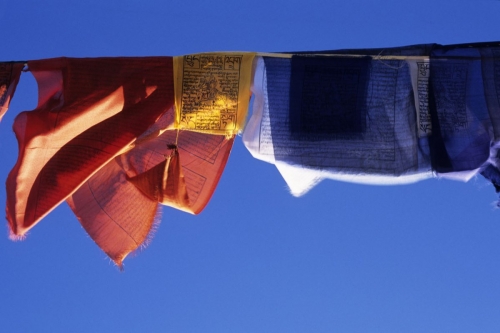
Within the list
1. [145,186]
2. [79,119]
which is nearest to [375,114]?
[145,186]

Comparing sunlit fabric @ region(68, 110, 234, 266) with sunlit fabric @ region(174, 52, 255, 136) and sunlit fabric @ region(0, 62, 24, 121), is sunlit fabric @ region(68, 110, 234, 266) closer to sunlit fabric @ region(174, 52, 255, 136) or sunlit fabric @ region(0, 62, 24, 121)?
sunlit fabric @ region(174, 52, 255, 136)

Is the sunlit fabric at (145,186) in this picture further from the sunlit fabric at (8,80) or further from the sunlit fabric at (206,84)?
the sunlit fabric at (8,80)

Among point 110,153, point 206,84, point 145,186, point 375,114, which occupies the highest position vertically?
point 206,84

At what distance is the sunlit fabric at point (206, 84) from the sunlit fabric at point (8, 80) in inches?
23.7

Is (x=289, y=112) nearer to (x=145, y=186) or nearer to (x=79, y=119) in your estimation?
(x=145, y=186)

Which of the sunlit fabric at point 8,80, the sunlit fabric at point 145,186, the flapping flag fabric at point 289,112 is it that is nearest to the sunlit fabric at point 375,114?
the flapping flag fabric at point 289,112

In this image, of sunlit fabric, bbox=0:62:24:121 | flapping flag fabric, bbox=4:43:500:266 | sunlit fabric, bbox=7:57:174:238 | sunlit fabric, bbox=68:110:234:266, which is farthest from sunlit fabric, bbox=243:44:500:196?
sunlit fabric, bbox=0:62:24:121

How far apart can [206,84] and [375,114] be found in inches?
25.6

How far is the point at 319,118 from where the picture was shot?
2814mm

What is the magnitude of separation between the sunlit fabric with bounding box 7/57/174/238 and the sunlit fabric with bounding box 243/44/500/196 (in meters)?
0.40

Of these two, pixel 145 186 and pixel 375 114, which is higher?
pixel 375 114

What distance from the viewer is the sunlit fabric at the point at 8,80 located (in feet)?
9.18

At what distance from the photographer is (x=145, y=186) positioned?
284 centimetres

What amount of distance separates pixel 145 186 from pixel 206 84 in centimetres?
45
